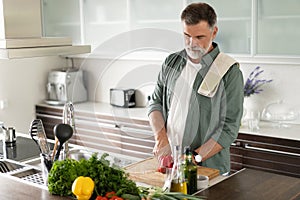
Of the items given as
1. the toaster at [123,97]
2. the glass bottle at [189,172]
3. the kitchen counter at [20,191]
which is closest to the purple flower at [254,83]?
the toaster at [123,97]

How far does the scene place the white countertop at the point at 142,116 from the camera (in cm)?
350

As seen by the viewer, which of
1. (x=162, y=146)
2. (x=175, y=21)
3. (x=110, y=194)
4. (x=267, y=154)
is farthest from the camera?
(x=175, y=21)

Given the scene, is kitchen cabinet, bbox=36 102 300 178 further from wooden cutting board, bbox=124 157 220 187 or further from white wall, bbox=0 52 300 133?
wooden cutting board, bbox=124 157 220 187

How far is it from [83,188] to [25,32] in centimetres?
127

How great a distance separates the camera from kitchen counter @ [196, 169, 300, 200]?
2.05 m

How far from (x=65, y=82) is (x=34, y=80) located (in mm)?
361

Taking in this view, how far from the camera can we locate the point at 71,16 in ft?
16.2

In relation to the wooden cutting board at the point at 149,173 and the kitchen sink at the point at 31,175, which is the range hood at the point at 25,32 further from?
the wooden cutting board at the point at 149,173

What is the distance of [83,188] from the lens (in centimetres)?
189

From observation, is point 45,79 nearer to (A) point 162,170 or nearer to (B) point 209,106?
(B) point 209,106

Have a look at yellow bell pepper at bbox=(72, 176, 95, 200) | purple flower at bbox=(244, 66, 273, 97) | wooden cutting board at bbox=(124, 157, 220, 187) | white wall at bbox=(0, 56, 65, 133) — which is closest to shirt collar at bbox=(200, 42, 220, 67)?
wooden cutting board at bbox=(124, 157, 220, 187)

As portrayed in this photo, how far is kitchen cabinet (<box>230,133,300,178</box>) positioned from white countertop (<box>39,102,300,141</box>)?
0.14 ft

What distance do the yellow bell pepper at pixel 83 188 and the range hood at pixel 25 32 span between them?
3.19 ft

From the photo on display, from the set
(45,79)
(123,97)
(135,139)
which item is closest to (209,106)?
(135,139)
